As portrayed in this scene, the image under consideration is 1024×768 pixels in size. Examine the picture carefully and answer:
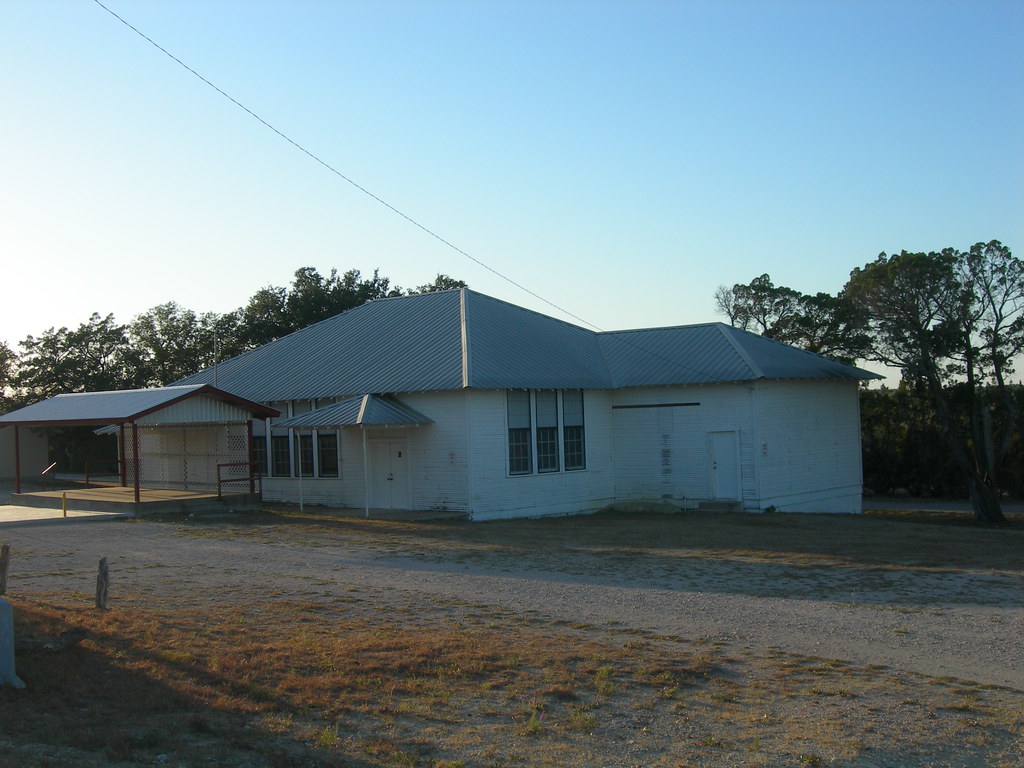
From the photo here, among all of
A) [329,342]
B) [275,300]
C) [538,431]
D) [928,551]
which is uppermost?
[275,300]

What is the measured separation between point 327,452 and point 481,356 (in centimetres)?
521

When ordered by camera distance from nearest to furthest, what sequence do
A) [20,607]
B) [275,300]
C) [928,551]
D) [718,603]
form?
[20,607] → [718,603] → [928,551] → [275,300]

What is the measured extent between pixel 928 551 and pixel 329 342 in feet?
60.2

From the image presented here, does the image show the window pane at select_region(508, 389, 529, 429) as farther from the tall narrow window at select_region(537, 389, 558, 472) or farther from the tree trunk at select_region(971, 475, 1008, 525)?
the tree trunk at select_region(971, 475, 1008, 525)

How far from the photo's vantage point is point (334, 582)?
45.8ft

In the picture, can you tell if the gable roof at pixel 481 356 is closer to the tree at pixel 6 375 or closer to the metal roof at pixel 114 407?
the metal roof at pixel 114 407

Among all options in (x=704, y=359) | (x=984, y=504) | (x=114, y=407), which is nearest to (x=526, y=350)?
(x=704, y=359)

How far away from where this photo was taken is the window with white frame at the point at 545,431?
975 inches

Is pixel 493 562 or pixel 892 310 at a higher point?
pixel 892 310

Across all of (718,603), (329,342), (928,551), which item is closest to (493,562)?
(718,603)

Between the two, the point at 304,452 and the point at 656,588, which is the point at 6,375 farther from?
the point at 656,588

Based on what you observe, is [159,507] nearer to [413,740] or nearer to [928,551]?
[928,551]

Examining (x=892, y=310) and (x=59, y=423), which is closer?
(x=59, y=423)

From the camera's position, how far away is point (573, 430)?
86.8 feet
